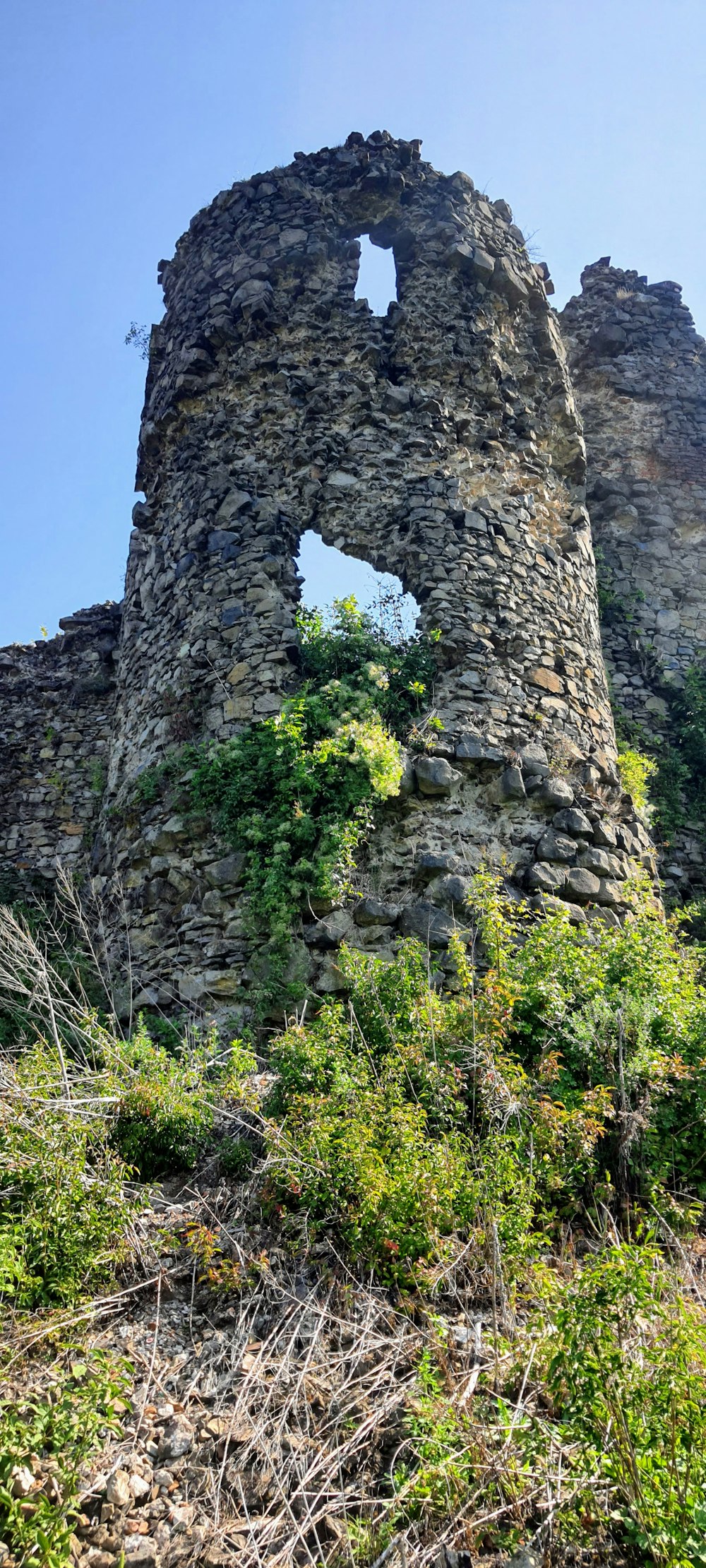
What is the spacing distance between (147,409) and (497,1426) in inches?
327

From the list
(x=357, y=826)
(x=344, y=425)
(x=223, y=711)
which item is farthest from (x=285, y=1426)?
(x=344, y=425)

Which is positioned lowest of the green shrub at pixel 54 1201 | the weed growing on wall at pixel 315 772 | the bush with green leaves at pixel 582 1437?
the bush with green leaves at pixel 582 1437

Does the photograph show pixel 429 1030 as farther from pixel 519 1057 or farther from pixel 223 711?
pixel 223 711

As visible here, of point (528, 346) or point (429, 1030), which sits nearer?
point (429, 1030)

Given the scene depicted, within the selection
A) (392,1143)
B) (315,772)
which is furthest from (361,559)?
(392,1143)

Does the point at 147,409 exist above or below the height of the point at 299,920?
above

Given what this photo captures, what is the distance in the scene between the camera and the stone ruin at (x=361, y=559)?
6.39 metres

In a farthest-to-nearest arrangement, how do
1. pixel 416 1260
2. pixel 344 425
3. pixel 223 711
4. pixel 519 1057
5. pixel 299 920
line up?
1. pixel 344 425
2. pixel 223 711
3. pixel 299 920
4. pixel 519 1057
5. pixel 416 1260

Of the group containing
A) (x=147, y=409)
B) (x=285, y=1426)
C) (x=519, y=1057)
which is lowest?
(x=285, y=1426)

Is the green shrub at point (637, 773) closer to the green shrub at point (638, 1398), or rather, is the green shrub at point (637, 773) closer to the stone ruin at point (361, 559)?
the stone ruin at point (361, 559)

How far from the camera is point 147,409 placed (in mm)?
9031

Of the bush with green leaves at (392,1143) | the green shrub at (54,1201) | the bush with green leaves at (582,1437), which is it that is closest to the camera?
the bush with green leaves at (582,1437)

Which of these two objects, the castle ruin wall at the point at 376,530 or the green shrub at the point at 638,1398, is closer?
the green shrub at the point at 638,1398

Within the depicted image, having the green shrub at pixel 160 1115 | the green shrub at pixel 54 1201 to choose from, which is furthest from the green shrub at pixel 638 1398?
the green shrub at pixel 160 1115
